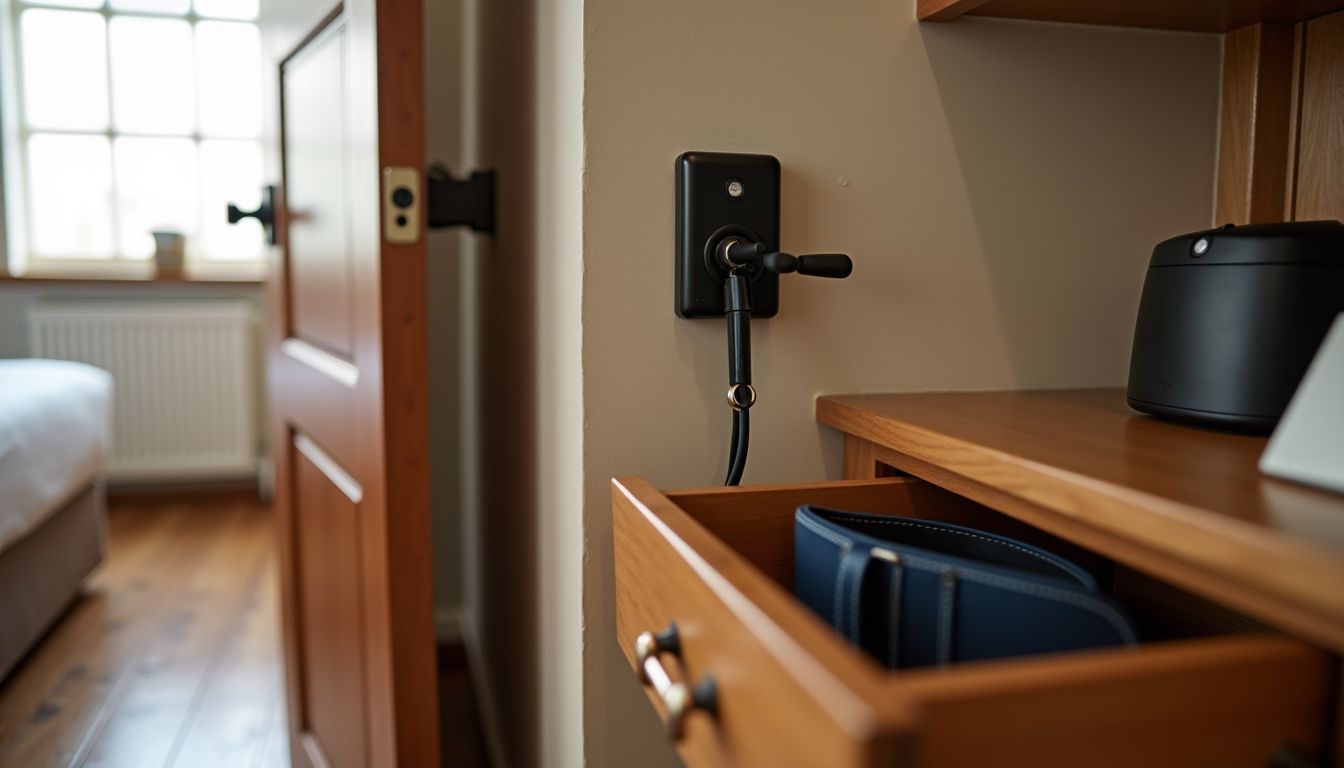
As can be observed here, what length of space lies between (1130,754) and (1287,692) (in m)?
0.08

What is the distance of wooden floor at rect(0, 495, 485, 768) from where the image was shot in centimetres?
177

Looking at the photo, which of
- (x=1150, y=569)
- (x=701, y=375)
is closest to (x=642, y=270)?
(x=701, y=375)

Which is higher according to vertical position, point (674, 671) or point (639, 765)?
point (674, 671)

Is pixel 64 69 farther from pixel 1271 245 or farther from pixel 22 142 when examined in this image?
pixel 1271 245

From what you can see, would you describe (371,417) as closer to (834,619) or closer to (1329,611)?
(834,619)

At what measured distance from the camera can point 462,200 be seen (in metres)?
1.32

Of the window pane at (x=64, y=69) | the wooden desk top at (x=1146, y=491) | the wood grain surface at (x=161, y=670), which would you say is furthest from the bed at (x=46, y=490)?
the wooden desk top at (x=1146, y=491)

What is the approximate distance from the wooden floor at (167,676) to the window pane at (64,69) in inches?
68.1

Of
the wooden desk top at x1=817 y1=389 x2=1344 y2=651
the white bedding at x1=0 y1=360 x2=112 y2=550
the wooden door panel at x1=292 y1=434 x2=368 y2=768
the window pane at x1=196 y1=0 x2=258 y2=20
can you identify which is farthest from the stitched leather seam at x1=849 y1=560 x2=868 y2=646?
the window pane at x1=196 y1=0 x2=258 y2=20

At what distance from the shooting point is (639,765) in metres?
0.89

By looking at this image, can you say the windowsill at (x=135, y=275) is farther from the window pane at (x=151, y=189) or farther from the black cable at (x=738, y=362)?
the black cable at (x=738, y=362)

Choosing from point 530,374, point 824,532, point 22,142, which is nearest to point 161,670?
point 530,374

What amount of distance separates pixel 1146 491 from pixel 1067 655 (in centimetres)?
10

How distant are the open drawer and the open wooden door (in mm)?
582
